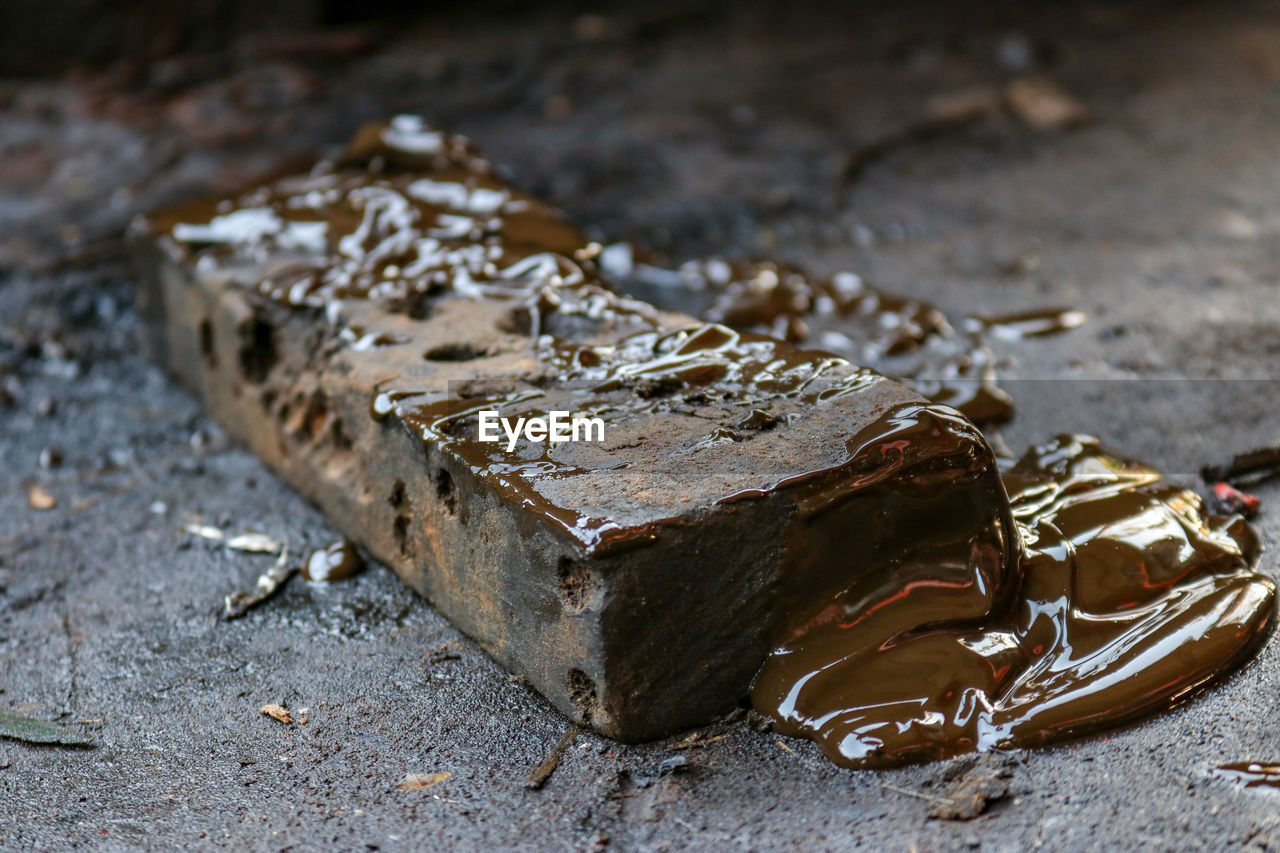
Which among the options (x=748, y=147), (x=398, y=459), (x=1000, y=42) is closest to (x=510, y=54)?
(x=748, y=147)

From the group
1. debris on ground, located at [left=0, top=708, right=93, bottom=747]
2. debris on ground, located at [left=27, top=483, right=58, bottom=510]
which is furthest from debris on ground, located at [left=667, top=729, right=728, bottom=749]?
debris on ground, located at [left=27, top=483, right=58, bottom=510]

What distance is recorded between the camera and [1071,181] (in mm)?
5273

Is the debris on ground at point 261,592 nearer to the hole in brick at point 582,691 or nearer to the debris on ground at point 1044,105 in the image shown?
the hole in brick at point 582,691

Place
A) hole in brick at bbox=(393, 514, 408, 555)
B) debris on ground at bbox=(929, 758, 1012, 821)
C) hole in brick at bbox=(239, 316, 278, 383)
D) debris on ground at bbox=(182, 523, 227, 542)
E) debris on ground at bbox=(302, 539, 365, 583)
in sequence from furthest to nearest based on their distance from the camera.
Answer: hole in brick at bbox=(239, 316, 278, 383), debris on ground at bbox=(182, 523, 227, 542), debris on ground at bbox=(302, 539, 365, 583), hole in brick at bbox=(393, 514, 408, 555), debris on ground at bbox=(929, 758, 1012, 821)

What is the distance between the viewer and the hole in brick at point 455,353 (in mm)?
2934

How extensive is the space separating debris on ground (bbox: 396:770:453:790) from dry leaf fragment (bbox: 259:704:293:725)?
332 millimetres

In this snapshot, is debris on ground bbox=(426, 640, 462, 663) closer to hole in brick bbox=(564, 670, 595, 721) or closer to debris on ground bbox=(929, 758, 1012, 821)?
hole in brick bbox=(564, 670, 595, 721)

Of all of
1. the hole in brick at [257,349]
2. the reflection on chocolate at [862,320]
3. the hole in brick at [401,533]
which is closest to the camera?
the hole in brick at [401,533]

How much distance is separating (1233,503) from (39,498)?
3046mm

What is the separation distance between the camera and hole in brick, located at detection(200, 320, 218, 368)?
3652 millimetres

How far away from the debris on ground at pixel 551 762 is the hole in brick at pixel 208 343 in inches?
74.3

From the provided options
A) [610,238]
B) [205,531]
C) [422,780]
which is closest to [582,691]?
[422,780]

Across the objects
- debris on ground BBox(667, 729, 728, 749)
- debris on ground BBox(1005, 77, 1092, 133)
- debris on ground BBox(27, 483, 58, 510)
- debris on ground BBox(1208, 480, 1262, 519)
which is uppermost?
debris on ground BBox(667, 729, 728, 749)

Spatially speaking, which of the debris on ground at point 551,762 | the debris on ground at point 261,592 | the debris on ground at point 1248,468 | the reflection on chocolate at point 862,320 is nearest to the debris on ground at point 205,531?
the debris on ground at point 261,592
